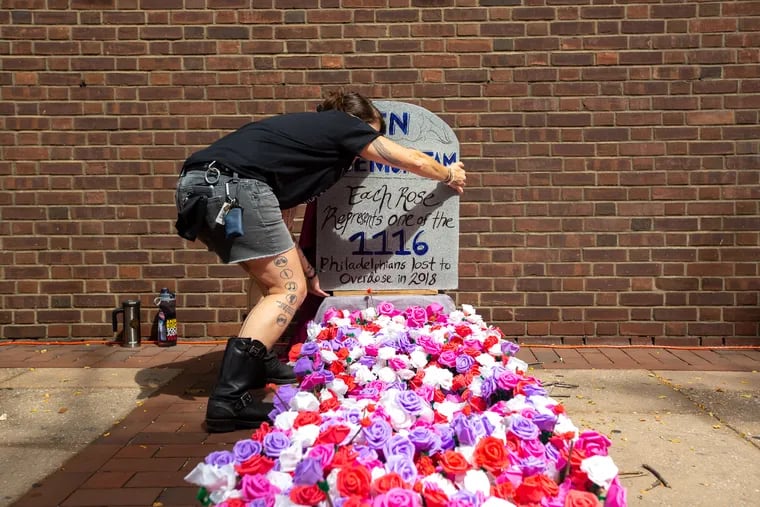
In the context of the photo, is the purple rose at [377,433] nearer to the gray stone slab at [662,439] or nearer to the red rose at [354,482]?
the red rose at [354,482]

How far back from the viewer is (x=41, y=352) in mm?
4883

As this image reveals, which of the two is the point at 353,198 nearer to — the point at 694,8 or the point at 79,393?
the point at 79,393

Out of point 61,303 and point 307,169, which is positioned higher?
point 307,169

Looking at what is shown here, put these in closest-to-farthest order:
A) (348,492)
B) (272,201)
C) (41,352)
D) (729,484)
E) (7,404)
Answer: (348,492)
(729,484)
(272,201)
(7,404)
(41,352)

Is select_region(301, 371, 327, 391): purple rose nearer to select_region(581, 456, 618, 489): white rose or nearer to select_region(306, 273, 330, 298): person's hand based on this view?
select_region(306, 273, 330, 298): person's hand

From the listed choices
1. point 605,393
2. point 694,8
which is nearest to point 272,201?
point 605,393

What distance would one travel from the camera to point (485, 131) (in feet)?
16.6

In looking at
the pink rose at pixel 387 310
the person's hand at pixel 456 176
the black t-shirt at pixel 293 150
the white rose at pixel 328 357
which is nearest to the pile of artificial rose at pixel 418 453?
the white rose at pixel 328 357

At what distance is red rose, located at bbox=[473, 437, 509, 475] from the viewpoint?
1.80m

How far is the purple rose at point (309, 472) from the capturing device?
1.73m

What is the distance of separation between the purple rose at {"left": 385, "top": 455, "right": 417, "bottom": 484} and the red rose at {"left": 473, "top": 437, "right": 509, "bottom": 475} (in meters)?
0.18

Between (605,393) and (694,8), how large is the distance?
3099mm

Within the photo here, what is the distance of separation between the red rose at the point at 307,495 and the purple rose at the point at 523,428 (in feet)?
2.05

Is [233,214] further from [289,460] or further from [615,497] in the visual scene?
[615,497]
